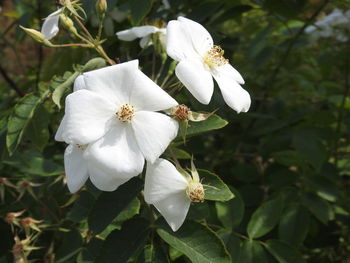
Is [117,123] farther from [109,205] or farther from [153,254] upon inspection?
[153,254]

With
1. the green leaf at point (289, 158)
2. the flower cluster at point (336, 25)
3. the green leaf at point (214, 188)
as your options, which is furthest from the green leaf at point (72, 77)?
the flower cluster at point (336, 25)

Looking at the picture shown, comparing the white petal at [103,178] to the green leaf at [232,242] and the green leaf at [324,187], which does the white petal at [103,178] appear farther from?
the green leaf at [324,187]

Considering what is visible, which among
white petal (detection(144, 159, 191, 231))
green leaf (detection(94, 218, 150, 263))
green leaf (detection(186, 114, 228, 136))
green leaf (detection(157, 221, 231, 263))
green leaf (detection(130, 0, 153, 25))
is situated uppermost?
green leaf (detection(130, 0, 153, 25))

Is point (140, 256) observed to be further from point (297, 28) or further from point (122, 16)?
point (297, 28)

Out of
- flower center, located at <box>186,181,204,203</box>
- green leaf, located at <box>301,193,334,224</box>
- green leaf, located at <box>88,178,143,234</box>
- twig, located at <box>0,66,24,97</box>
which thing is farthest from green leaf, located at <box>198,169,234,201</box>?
twig, located at <box>0,66,24,97</box>

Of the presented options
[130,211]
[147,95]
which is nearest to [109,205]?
[130,211]

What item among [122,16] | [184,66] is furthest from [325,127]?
[184,66]

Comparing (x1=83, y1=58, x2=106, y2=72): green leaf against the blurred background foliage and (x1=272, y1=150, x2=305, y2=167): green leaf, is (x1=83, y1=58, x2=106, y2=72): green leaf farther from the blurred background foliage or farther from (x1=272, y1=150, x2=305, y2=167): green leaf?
(x1=272, y1=150, x2=305, y2=167): green leaf
